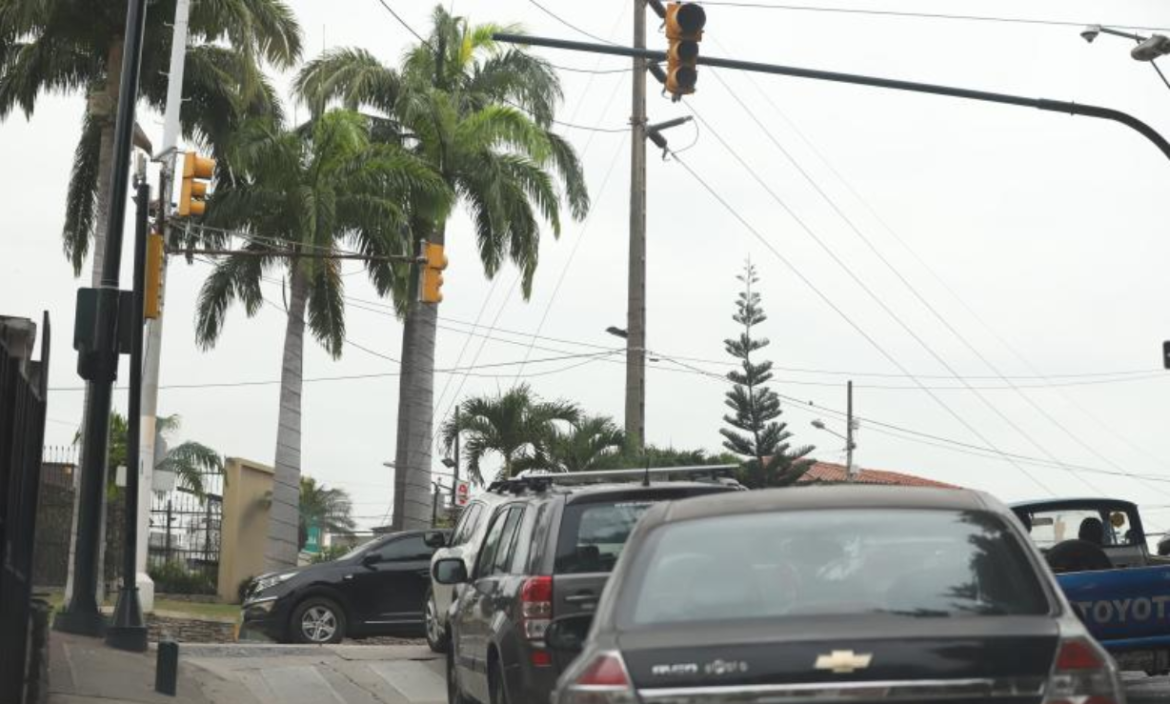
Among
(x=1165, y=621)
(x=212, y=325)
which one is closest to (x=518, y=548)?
(x=1165, y=621)

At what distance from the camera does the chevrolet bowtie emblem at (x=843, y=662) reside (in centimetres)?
591

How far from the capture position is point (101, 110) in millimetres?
33719

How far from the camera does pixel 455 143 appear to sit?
4059 cm

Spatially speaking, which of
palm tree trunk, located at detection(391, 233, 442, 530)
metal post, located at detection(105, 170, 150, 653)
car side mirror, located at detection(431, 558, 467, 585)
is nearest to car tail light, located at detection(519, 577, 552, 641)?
car side mirror, located at detection(431, 558, 467, 585)

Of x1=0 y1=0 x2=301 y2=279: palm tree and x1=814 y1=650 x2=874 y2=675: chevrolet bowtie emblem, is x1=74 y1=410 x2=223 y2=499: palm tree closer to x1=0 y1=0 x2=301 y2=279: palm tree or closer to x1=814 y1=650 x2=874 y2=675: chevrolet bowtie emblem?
x1=0 y1=0 x2=301 y2=279: palm tree

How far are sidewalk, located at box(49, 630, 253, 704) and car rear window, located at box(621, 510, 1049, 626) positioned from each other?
25.7ft

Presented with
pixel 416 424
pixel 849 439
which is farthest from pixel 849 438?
pixel 416 424

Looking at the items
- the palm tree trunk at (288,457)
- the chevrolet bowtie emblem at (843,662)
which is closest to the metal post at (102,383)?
the chevrolet bowtie emblem at (843,662)

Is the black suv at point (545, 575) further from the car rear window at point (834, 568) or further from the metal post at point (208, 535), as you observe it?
the metal post at point (208, 535)

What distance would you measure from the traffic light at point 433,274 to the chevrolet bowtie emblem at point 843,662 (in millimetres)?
21610

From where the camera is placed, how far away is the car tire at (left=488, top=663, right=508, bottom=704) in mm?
11422

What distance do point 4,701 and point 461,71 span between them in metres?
32.5

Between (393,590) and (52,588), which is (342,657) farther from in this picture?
(52,588)

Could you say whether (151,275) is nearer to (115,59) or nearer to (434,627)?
(434,627)
